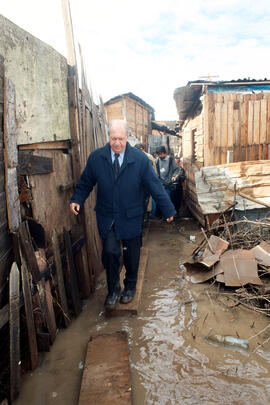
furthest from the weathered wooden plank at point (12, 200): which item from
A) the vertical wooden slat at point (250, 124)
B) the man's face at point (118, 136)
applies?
the vertical wooden slat at point (250, 124)

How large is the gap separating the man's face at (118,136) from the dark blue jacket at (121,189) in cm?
10

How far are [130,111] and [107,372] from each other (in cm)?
2064

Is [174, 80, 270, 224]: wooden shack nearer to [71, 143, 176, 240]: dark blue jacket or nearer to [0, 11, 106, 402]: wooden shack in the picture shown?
[71, 143, 176, 240]: dark blue jacket

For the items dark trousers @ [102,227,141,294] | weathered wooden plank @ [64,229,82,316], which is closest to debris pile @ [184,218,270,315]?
dark trousers @ [102,227,141,294]

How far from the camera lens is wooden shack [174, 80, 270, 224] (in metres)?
4.87

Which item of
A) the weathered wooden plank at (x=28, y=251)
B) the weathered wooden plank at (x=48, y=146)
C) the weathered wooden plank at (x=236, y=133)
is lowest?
the weathered wooden plank at (x=28, y=251)

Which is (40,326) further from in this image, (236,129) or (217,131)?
(236,129)

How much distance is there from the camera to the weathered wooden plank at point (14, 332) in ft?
6.89

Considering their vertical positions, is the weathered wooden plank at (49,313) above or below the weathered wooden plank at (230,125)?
below

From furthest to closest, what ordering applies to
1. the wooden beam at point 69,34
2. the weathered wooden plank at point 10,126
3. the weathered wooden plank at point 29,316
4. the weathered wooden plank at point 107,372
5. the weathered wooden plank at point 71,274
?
the wooden beam at point 69,34, the weathered wooden plank at point 71,274, the weathered wooden plank at point 29,316, the weathered wooden plank at point 10,126, the weathered wooden plank at point 107,372

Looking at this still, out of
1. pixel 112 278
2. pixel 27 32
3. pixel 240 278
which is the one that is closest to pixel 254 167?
pixel 240 278

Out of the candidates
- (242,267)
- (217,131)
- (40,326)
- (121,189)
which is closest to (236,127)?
(217,131)

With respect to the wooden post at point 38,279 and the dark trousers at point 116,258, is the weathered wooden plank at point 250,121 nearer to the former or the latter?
the dark trousers at point 116,258

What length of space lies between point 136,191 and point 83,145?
1197 mm
